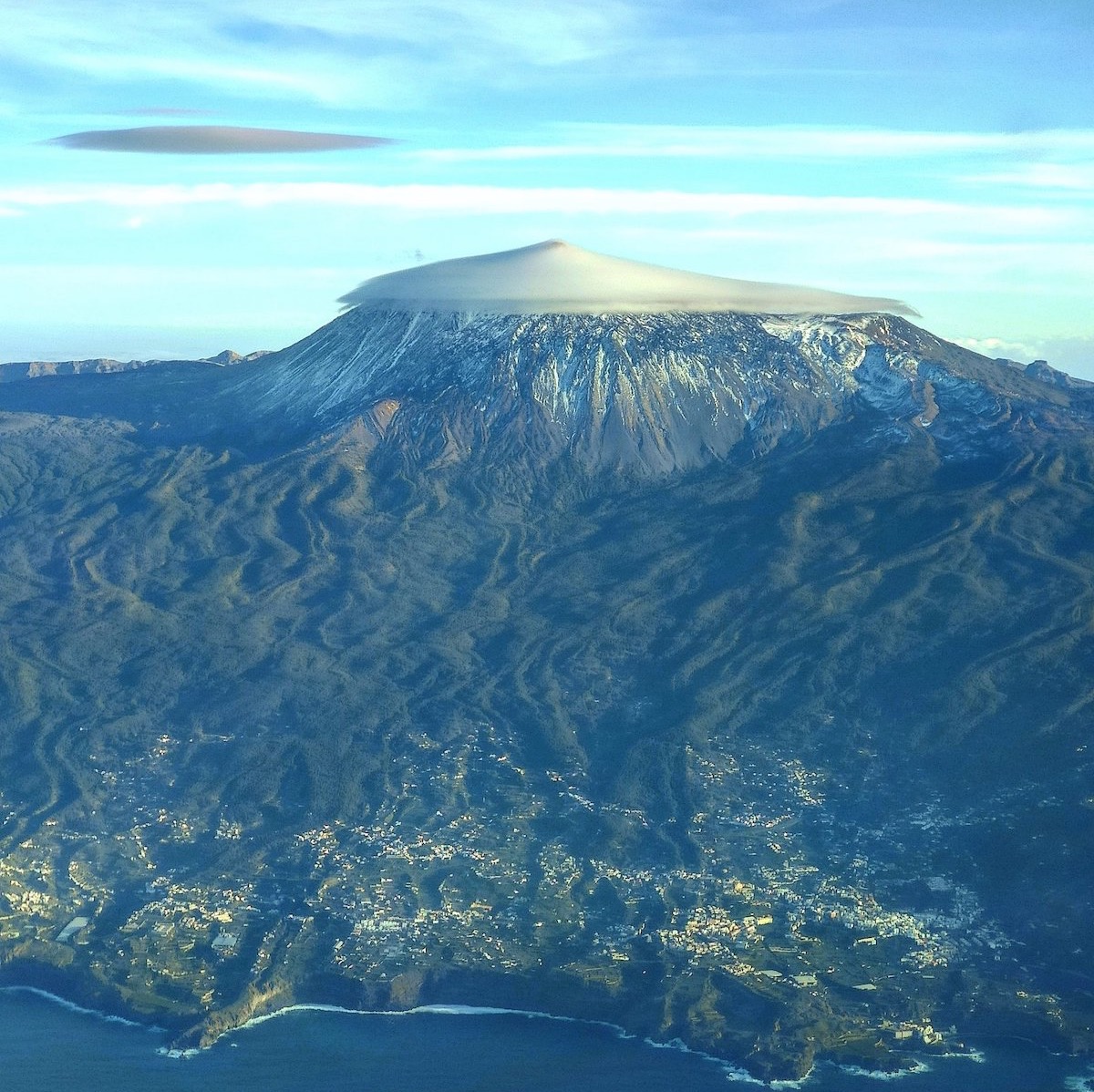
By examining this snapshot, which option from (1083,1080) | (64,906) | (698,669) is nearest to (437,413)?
(698,669)

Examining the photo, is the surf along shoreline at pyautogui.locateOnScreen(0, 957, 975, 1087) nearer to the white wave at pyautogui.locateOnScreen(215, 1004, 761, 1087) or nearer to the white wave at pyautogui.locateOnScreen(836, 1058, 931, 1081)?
the white wave at pyautogui.locateOnScreen(215, 1004, 761, 1087)

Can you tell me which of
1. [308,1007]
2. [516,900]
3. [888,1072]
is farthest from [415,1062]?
[888,1072]

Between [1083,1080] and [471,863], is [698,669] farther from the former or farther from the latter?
[1083,1080]

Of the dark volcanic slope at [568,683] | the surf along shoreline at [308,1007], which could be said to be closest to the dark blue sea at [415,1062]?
the surf along shoreline at [308,1007]

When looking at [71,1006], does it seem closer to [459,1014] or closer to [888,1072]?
[459,1014]

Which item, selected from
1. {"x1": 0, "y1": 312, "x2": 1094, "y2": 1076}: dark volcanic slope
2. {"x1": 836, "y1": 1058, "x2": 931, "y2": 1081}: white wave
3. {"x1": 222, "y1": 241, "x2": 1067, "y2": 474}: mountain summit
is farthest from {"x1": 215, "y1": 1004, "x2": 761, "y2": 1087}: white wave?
{"x1": 222, "y1": 241, "x2": 1067, "y2": 474}: mountain summit

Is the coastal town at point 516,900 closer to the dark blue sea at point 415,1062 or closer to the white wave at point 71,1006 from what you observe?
the white wave at point 71,1006
